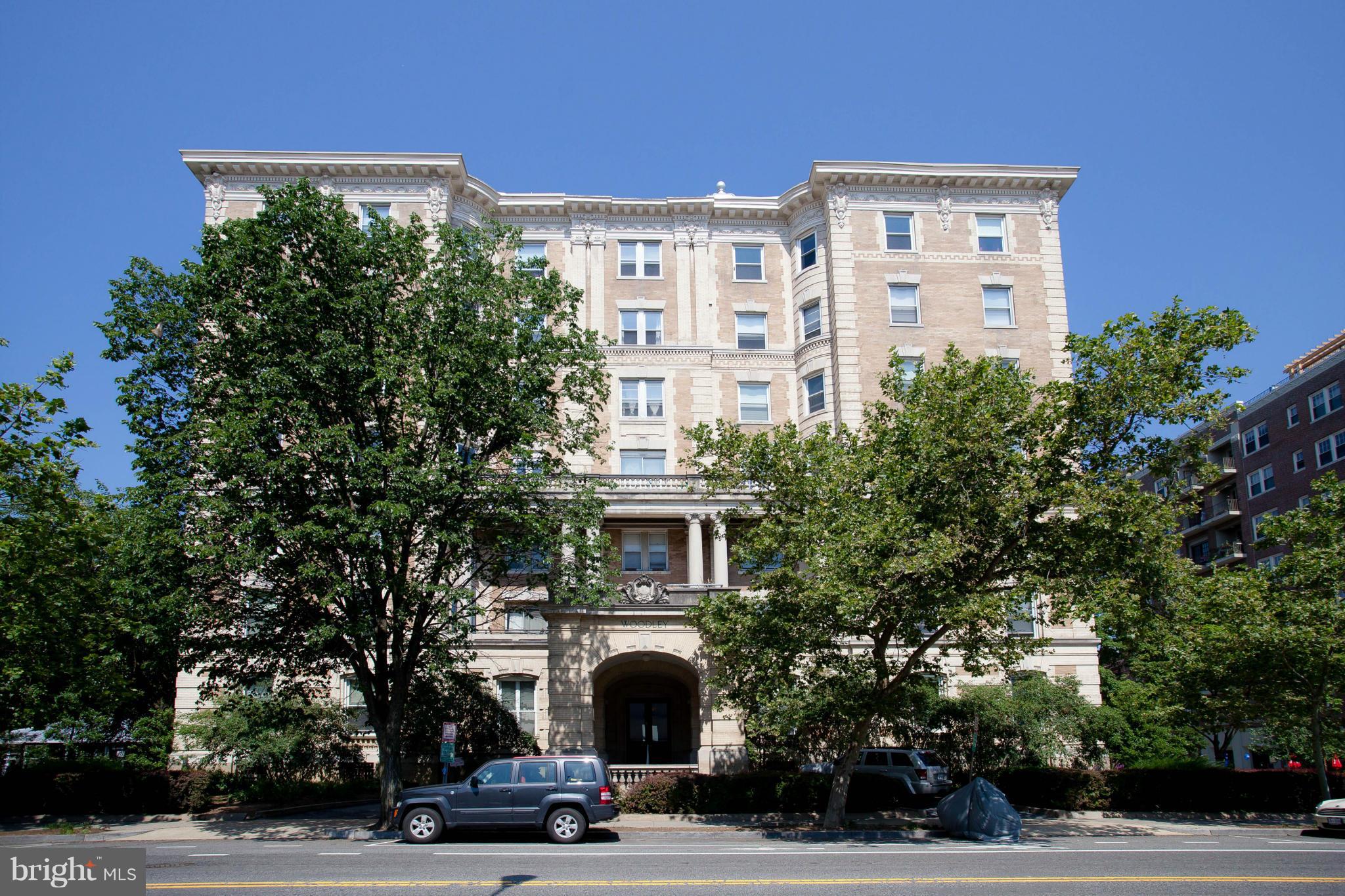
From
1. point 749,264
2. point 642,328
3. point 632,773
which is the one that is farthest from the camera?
point 749,264

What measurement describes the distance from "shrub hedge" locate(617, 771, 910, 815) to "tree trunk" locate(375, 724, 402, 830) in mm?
5469

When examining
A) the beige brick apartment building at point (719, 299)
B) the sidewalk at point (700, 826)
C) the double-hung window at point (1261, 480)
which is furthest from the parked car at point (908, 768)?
the double-hung window at point (1261, 480)

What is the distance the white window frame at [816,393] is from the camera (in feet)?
133

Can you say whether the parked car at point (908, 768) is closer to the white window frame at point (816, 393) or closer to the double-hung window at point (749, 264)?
the white window frame at point (816, 393)

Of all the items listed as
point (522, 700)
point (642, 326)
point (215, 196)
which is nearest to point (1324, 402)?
point (642, 326)

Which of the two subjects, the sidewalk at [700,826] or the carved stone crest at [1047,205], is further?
the carved stone crest at [1047,205]

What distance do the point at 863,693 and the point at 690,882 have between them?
1006 cm

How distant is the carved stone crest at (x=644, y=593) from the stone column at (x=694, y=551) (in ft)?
22.6

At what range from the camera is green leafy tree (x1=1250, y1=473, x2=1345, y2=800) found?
26469 millimetres

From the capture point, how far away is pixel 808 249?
4278cm

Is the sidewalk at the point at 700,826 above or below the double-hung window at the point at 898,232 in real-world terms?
below

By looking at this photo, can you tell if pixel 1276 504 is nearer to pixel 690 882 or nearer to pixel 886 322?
pixel 886 322

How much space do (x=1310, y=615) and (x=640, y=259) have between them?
2745 cm

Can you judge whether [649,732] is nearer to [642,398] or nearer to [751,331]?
[642,398]
